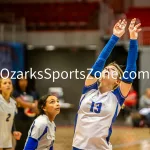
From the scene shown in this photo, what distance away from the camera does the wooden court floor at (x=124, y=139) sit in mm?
7289

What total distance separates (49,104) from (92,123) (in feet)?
1.87

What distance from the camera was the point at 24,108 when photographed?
588 cm

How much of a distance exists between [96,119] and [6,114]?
1.86 m

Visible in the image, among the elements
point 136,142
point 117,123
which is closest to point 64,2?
point 117,123

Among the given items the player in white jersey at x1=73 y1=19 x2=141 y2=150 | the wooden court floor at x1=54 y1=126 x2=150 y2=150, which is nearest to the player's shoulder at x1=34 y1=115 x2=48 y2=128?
the player in white jersey at x1=73 y1=19 x2=141 y2=150

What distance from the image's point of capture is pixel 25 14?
14.9 m

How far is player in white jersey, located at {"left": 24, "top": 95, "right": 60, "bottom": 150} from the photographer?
11.5ft

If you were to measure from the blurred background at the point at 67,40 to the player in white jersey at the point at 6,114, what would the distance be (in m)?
5.83

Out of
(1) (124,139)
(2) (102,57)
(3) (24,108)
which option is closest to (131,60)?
(2) (102,57)

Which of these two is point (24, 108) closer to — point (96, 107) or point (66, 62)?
point (96, 107)

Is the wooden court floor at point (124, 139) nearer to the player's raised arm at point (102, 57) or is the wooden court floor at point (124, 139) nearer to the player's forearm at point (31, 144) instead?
the player's forearm at point (31, 144)

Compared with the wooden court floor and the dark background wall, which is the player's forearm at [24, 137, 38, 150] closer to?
the wooden court floor

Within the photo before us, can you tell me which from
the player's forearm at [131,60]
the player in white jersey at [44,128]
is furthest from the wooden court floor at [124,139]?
the player's forearm at [131,60]

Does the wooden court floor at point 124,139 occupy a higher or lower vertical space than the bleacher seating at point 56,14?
lower
